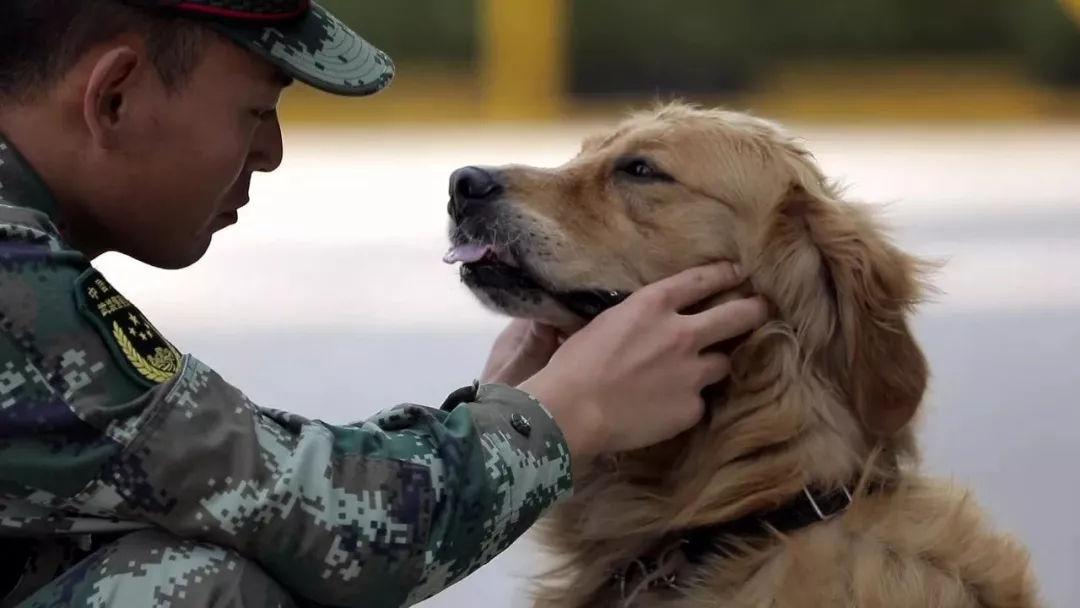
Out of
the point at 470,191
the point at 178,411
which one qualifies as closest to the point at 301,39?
the point at 178,411

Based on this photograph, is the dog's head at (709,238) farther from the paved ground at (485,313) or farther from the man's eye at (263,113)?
the man's eye at (263,113)

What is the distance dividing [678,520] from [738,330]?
0.33 m

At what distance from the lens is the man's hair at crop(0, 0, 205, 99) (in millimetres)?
1844

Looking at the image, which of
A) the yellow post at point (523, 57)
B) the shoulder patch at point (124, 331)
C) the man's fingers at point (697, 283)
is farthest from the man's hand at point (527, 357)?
the yellow post at point (523, 57)

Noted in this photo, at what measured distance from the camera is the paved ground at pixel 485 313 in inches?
179

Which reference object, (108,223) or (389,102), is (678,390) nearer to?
(108,223)

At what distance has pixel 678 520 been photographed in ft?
8.00

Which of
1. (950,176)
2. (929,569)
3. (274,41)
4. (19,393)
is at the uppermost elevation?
(274,41)

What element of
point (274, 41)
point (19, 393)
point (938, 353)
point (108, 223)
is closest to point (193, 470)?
point (19, 393)

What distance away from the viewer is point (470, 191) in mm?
2623

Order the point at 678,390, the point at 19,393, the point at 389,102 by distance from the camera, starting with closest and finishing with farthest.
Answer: the point at 19,393
the point at 678,390
the point at 389,102

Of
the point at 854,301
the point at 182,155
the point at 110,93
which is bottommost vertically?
the point at 854,301

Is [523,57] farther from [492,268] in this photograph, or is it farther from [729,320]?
[729,320]

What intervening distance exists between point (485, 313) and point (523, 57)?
748 cm
